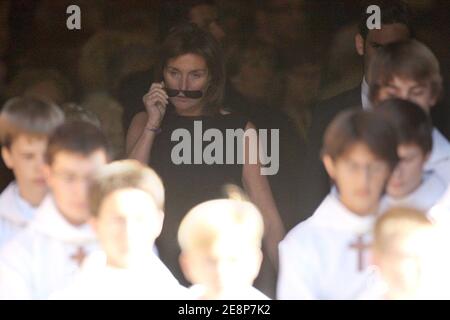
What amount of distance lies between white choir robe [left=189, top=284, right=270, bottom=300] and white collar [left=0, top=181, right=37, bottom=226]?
672 mm

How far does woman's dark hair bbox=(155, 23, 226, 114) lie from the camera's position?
3561 millimetres

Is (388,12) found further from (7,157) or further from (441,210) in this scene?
(7,157)

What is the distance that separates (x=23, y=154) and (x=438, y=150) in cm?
155

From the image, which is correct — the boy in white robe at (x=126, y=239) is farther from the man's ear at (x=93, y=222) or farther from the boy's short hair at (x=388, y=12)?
the boy's short hair at (x=388, y=12)

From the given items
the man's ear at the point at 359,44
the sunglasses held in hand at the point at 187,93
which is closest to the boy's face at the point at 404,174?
the man's ear at the point at 359,44

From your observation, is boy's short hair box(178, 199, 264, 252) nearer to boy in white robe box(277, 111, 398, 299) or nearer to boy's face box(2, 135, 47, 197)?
boy in white robe box(277, 111, 398, 299)

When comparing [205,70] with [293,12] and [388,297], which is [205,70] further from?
[388,297]

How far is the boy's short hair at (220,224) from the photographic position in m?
3.54

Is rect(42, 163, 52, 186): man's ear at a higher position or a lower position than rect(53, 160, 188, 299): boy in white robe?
higher

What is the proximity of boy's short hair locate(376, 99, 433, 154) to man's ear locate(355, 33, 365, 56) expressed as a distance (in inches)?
8.4

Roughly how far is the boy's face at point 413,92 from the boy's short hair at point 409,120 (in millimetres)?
16

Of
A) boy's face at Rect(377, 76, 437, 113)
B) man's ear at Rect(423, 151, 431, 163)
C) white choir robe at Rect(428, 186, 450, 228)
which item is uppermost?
boy's face at Rect(377, 76, 437, 113)

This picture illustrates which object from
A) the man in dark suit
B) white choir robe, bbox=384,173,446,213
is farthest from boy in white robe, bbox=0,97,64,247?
white choir robe, bbox=384,173,446,213
